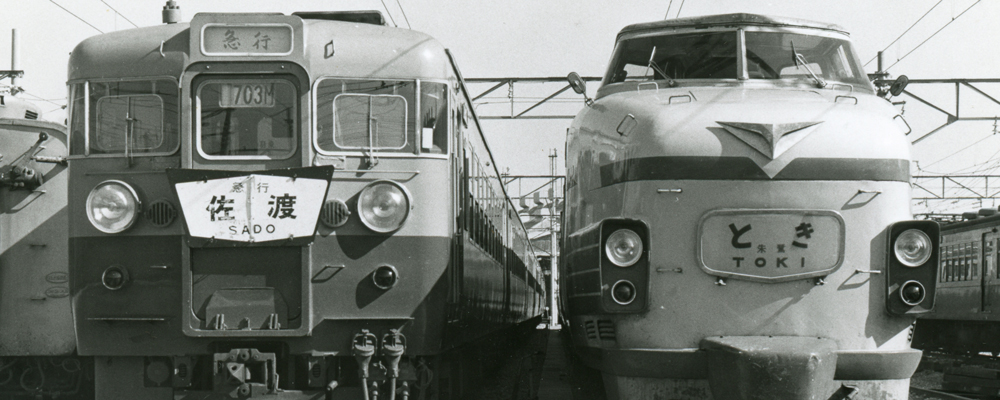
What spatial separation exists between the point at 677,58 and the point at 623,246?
2.13 m

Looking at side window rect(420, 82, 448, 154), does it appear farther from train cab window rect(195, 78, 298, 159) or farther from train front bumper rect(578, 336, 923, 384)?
train front bumper rect(578, 336, 923, 384)

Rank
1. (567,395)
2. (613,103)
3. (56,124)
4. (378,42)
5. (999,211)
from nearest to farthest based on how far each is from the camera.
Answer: (613,103), (378,42), (567,395), (56,124), (999,211)

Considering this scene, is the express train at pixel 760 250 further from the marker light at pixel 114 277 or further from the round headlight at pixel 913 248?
the marker light at pixel 114 277

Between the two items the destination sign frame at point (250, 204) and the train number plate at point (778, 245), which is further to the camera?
the destination sign frame at point (250, 204)

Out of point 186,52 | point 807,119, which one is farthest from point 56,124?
point 807,119

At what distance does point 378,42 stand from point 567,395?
16.9ft

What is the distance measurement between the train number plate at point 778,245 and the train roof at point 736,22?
203 cm

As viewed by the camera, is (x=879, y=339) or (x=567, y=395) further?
(x=567, y=395)

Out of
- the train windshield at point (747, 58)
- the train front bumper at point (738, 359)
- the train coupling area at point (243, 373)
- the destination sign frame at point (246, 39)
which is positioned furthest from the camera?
the train windshield at point (747, 58)

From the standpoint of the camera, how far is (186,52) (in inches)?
282

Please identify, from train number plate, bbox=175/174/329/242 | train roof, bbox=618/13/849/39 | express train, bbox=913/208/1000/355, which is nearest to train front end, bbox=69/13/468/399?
train number plate, bbox=175/174/329/242

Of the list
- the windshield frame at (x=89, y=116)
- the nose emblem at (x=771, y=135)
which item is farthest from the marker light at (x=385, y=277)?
the nose emblem at (x=771, y=135)

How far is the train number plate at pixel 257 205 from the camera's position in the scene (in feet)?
22.9

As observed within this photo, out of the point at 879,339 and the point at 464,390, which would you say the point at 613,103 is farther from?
the point at 464,390
